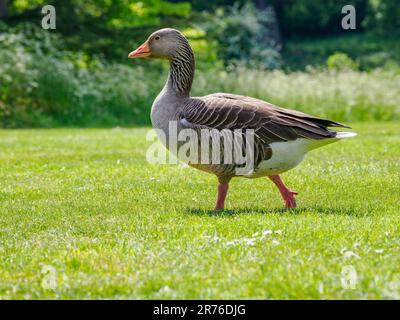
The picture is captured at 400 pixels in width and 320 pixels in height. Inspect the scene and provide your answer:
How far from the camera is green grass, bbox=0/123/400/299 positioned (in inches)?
181

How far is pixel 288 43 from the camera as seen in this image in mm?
52750

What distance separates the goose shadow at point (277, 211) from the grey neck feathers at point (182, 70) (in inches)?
50.4

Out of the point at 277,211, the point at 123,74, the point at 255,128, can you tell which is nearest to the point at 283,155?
Result: the point at 255,128

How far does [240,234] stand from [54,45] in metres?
20.5

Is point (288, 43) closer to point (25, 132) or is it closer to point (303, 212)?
point (25, 132)

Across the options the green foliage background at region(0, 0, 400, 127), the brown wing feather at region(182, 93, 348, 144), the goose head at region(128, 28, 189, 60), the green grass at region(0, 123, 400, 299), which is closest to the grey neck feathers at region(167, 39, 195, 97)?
the goose head at region(128, 28, 189, 60)

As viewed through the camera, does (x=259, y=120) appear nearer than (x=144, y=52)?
Yes

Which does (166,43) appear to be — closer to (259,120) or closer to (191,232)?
(259,120)

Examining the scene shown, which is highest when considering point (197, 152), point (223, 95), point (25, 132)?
point (223, 95)

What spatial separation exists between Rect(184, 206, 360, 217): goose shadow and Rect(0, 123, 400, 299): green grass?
0.02m

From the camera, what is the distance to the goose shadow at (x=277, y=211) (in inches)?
272

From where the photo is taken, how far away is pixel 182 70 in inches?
306

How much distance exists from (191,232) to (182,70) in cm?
228
